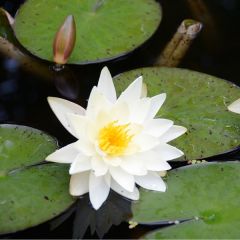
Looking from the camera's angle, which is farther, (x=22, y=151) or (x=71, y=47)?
(x=71, y=47)

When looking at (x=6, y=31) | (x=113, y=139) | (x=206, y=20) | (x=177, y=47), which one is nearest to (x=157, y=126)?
(x=113, y=139)

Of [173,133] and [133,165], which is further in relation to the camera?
[173,133]

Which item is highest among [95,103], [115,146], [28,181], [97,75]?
[95,103]

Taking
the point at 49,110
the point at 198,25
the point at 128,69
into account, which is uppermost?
the point at 198,25

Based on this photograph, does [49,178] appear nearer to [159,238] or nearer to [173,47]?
[159,238]

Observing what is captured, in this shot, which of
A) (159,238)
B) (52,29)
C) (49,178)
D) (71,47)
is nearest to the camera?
(159,238)

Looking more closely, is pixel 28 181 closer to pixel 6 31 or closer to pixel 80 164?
pixel 80 164

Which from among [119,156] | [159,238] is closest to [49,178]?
[119,156]

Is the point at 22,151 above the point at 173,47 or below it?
below
